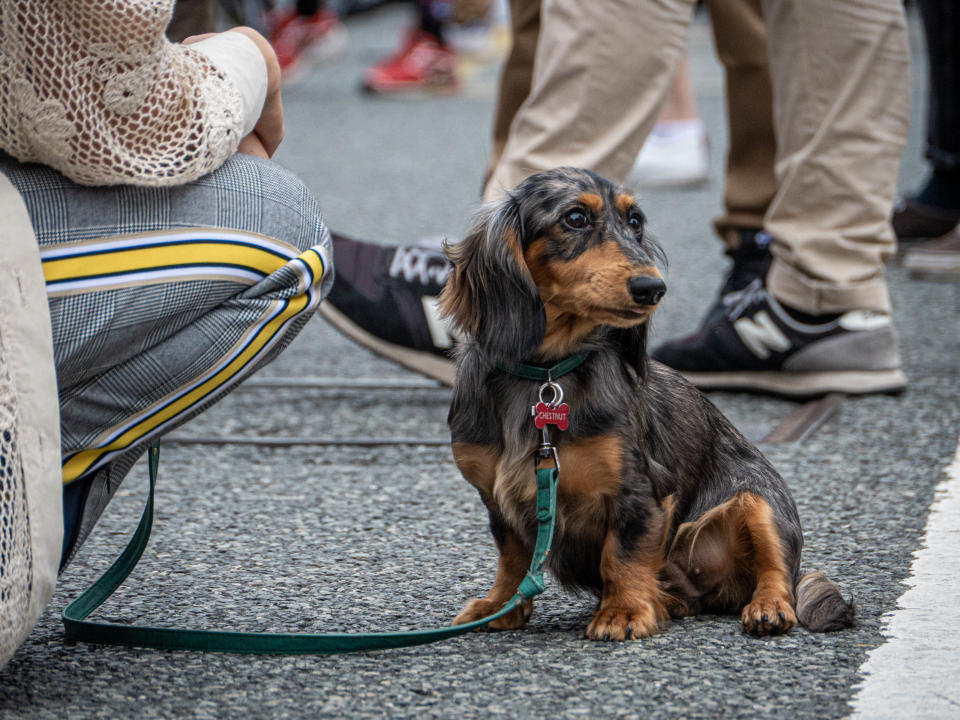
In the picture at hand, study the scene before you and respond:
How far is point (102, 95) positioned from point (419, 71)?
31.5 feet

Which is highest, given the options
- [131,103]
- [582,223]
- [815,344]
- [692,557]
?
[131,103]

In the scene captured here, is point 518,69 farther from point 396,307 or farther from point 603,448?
point 603,448

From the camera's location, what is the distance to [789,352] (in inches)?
145

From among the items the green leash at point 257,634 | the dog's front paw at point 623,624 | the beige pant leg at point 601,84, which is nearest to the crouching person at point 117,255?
the green leash at point 257,634

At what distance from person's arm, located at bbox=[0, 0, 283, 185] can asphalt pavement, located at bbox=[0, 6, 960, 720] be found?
2.35ft

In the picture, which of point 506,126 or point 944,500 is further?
point 506,126

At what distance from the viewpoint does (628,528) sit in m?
2.20

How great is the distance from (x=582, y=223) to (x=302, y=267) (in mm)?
514

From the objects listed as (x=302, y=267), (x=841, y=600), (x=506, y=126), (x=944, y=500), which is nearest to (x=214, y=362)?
(x=302, y=267)

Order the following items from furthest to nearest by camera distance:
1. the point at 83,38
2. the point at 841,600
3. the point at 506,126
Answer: the point at 506,126
the point at 841,600
the point at 83,38

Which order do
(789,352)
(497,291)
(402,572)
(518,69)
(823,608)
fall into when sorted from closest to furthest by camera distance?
(823,608) < (497,291) < (402,572) < (789,352) < (518,69)

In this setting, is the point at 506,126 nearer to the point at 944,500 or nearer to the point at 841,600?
the point at 944,500

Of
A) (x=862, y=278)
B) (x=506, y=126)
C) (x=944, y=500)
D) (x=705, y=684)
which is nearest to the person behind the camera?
(x=705, y=684)

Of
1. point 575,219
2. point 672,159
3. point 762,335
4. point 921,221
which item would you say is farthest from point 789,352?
point 672,159
